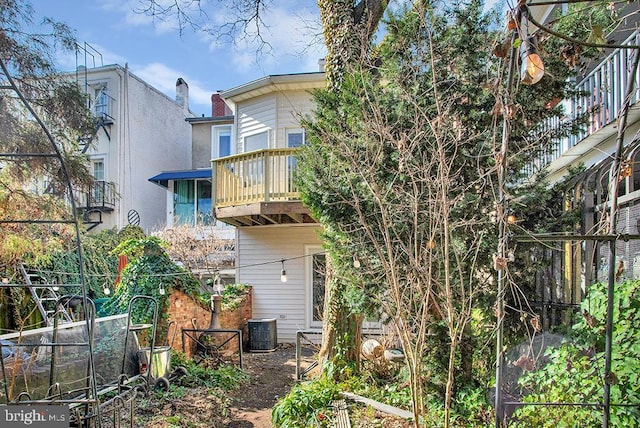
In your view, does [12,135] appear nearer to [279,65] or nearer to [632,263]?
[279,65]

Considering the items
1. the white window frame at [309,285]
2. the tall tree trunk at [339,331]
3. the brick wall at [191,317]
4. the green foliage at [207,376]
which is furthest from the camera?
the white window frame at [309,285]

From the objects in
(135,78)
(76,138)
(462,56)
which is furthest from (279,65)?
(135,78)

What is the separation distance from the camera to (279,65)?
8.04 m

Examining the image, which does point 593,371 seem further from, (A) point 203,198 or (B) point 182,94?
(B) point 182,94

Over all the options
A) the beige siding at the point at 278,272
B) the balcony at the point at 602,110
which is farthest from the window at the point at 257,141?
the balcony at the point at 602,110

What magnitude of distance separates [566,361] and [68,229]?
6.96 m

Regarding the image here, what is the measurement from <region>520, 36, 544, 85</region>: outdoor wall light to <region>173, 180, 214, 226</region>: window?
1369cm

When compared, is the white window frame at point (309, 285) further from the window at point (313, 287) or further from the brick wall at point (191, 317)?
the brick wall at point (191, 317)

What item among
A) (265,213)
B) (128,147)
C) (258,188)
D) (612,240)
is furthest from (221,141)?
(612,240)

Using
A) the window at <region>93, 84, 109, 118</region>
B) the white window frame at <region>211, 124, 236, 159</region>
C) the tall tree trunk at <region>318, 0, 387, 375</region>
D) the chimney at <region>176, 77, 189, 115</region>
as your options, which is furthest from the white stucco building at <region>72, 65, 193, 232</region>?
the tall tree trunk at <region>318, 0, 387, 375</region>

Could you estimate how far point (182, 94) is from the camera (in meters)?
18.3

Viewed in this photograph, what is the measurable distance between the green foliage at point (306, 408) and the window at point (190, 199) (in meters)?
10.6

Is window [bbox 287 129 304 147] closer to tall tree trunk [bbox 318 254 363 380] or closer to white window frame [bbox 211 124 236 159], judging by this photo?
white window frame [bbox 211 124 236 159]

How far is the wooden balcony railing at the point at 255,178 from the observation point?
8.94 m
